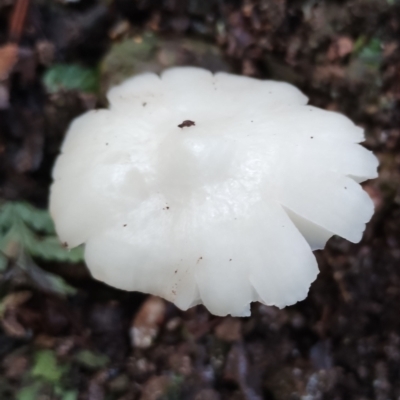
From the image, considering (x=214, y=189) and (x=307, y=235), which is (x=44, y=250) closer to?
(x=214, y=189)

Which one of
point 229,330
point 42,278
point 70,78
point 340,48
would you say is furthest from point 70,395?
point 340,48

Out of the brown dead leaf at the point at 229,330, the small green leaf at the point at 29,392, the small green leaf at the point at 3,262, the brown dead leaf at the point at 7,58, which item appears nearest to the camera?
the small green leaf at the point at 29,392

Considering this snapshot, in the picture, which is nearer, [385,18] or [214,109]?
[214,109]

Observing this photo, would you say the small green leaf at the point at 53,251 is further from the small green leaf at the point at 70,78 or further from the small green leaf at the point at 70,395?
the small green leaf at the point at 70,78

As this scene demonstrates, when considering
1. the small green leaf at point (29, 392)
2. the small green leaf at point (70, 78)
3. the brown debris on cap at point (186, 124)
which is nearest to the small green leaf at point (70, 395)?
the small green leaf at point (29, 392)

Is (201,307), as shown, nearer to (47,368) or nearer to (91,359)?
(91,359)

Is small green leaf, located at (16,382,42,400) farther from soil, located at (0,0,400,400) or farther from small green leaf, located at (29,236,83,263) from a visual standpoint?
small green leaf, located at (29,236,83,263)

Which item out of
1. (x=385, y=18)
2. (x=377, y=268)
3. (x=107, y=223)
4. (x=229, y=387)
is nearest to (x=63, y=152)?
(x=107, y=223)
